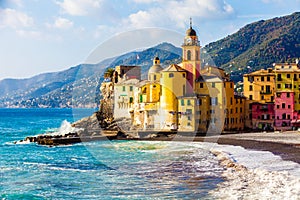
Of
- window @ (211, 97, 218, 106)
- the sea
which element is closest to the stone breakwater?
the sea

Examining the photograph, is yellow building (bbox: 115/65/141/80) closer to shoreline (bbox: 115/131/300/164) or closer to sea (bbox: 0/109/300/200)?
shoreline (bbox: 115/131/300/164)

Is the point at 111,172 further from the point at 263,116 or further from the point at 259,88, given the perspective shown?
the point at 259,88

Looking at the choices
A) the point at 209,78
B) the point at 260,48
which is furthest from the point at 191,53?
the point at 260,48

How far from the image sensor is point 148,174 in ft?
109

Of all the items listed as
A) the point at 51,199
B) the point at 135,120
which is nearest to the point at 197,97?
the point at 135,120

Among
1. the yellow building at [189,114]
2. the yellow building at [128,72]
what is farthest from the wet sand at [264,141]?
the yellow building at [128,72]

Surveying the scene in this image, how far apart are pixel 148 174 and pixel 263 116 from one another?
3845 cm

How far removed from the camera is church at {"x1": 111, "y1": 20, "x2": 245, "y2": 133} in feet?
204

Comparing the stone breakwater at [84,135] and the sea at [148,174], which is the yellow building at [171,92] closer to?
the stone breakwater at [84,135]

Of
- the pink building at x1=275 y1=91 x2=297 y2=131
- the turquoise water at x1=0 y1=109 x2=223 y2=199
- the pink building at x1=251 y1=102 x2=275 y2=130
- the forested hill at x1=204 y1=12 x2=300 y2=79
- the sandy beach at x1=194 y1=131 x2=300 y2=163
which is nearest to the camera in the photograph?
the turquoise water at x1=0 y1=109 x2=223 y2=199

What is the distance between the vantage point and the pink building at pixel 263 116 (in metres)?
67.3

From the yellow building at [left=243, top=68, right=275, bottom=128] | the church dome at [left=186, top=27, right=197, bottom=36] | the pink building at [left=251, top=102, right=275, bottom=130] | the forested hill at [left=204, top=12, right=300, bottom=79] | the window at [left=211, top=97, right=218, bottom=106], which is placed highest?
the forested hill at [left=204, top=12, right=300, bottom=79]

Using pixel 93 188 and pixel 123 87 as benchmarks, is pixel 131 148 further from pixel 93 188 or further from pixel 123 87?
pixel 123 87

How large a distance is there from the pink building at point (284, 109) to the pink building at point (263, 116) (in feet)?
3.16
